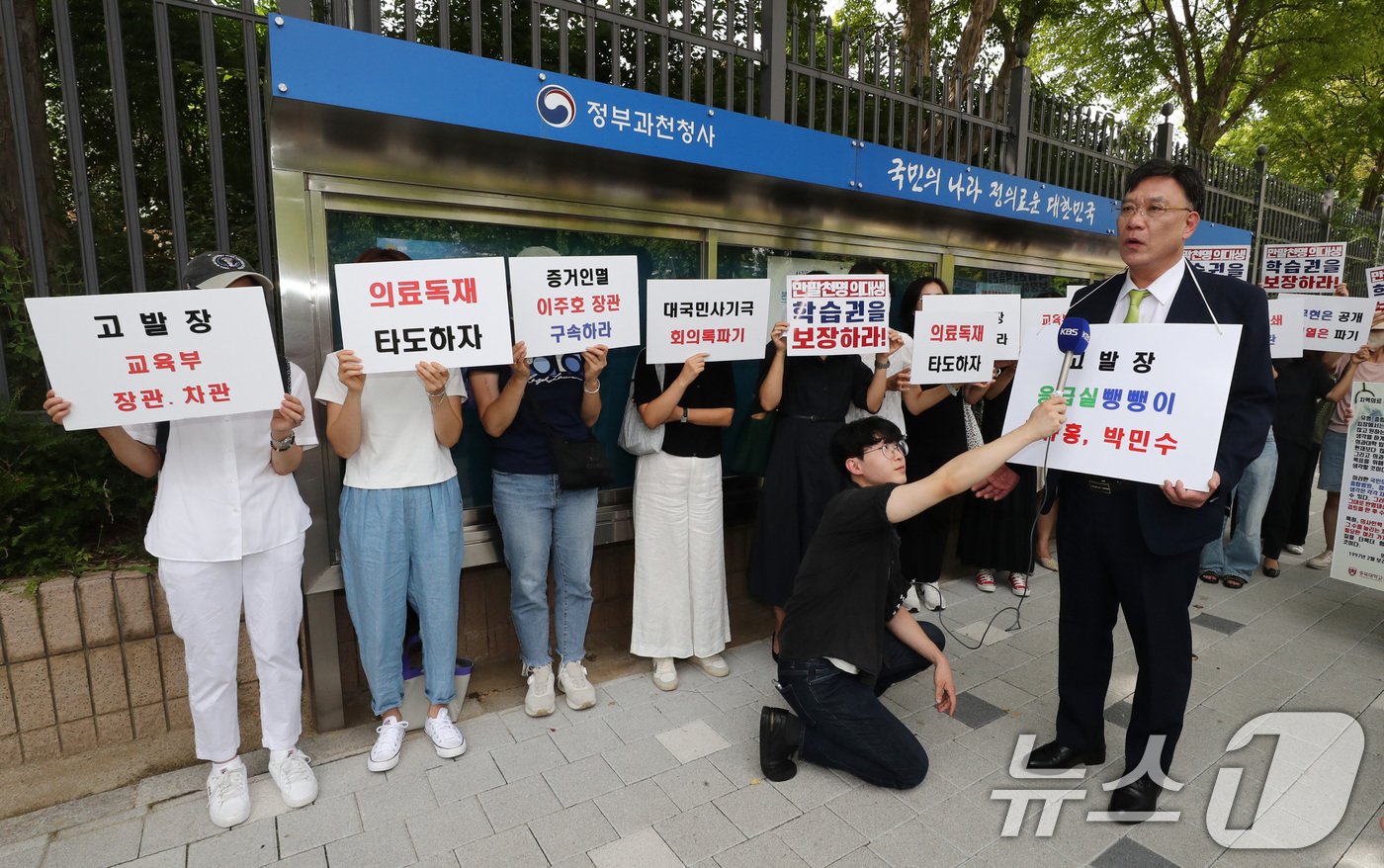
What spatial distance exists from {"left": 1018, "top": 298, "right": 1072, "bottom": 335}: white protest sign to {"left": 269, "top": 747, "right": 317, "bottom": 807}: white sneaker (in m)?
4.23

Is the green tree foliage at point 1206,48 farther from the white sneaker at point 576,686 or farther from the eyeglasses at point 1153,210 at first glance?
the white sneaker at point 576,686

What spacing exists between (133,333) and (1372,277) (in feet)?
24.1

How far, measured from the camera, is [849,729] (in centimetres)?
281

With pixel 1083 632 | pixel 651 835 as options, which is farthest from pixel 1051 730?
pixel 651 835

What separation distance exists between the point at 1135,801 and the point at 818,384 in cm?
219

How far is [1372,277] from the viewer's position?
5.25 m

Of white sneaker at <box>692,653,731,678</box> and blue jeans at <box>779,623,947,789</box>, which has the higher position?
blue jeans at <box>779,623,947,789</box>

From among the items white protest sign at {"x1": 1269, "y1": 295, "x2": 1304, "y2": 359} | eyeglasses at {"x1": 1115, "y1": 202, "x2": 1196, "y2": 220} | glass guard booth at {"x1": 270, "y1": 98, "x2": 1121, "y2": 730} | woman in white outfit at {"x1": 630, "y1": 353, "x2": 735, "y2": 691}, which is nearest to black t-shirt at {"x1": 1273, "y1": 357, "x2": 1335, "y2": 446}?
white protest sign at {"x1": 1269, "y1": 295, "x2": 1304, "y2": 359}

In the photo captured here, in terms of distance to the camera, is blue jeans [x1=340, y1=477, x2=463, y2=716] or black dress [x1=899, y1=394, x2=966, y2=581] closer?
blue jeans [x1=340, y1=477, x2=463, y2=716]

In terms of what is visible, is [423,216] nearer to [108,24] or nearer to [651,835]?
[108,24]

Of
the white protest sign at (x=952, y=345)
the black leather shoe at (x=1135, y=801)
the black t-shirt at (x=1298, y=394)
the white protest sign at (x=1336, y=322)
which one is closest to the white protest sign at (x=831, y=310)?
the white protest sign at (x=952, y=345)

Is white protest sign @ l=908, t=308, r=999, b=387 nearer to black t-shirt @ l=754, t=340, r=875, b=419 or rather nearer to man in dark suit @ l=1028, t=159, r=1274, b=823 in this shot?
black t-shirt @ l=754, t=340, r=875, b=419

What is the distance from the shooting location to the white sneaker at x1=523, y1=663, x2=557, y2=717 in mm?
3373

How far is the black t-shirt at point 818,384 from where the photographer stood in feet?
12.4
